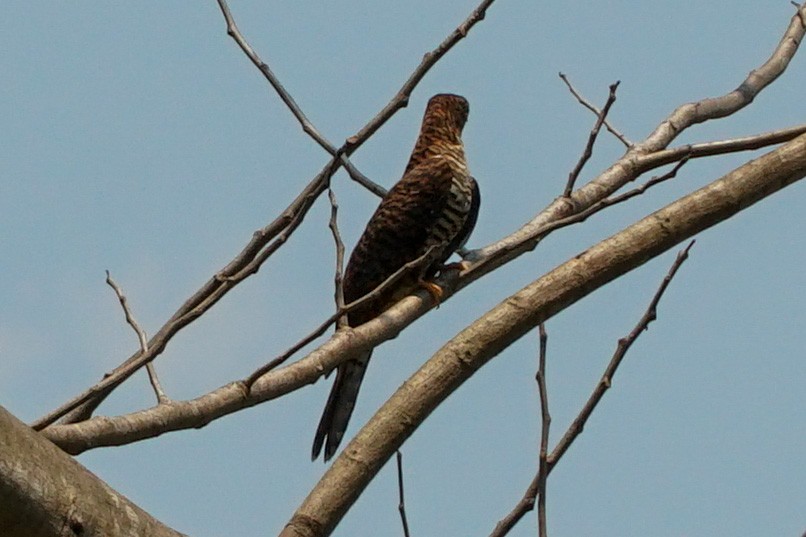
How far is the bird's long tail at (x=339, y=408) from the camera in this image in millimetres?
5162

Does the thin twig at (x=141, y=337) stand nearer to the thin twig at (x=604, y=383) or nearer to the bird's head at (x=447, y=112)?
the thin twig at (x=604, y=383)

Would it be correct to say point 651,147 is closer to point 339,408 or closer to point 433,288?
point 433,288

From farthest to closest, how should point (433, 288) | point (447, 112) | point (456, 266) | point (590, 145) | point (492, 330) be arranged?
point (447, 112) → point (456, 266) → point (433, 288) → point (590, 145) → point (492, 330)

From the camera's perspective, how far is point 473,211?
6.17 m

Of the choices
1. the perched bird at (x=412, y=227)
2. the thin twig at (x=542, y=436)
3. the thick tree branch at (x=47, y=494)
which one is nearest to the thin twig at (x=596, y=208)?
the thin twig at (x=542, y=436)

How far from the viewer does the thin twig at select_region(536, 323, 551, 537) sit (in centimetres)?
211

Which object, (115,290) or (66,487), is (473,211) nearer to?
(115,290)

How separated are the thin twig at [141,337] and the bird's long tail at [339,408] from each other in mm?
1952

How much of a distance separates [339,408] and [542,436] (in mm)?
3083

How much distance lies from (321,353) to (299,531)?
69cm

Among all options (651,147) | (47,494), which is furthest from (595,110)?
(47,494)

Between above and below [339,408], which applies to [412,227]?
above

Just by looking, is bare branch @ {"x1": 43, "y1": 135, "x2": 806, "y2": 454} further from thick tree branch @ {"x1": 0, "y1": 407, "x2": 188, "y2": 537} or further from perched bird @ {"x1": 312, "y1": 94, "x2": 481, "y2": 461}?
perched bird @ {"x1": 312, "y1": 94, "x2": 481, "y2": 461}

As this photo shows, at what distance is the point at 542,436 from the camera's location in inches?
90.5
